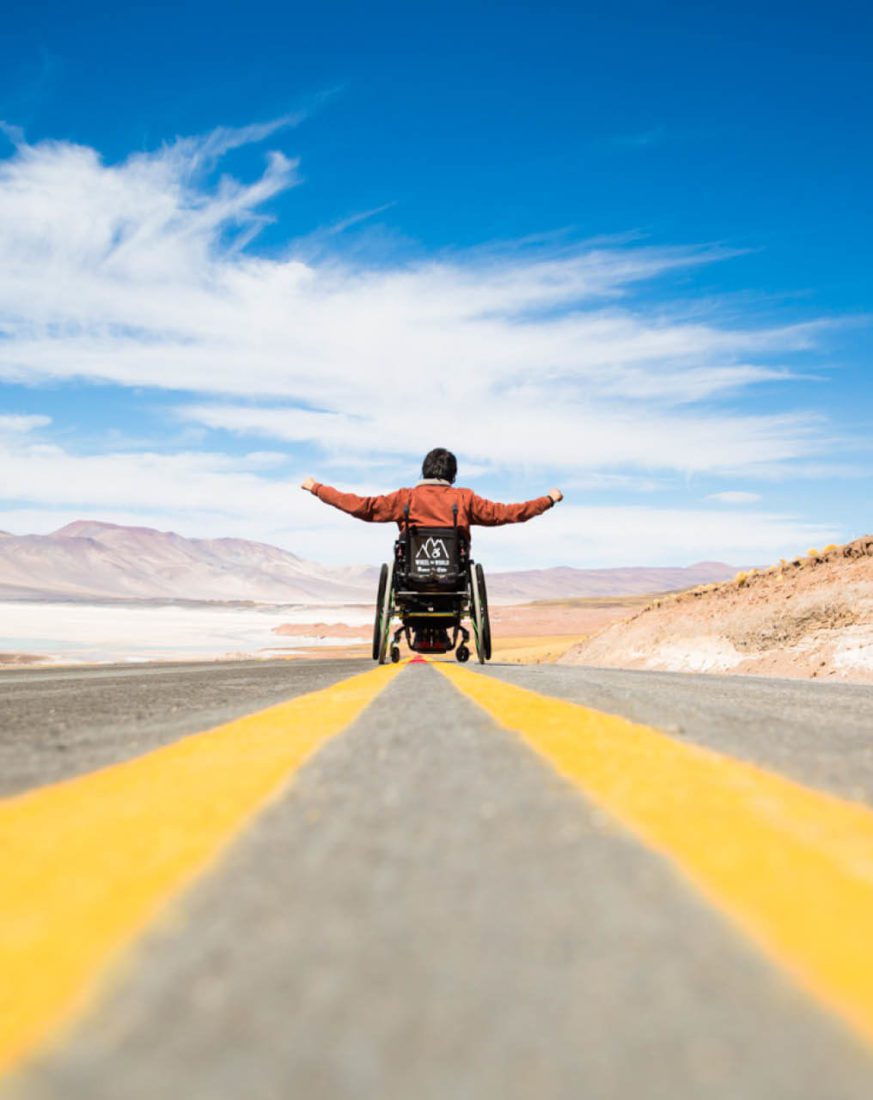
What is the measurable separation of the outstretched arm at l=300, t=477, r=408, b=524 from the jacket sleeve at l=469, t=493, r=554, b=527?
0.89 metres

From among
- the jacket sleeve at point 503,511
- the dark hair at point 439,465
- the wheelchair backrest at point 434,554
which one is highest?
the dark hair at point 439,465

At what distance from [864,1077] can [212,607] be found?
545ft

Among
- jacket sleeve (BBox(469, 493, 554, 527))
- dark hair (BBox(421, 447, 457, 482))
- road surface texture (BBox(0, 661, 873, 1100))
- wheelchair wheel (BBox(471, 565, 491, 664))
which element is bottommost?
road surface texture (BBox(0, 661, 873, 1100))

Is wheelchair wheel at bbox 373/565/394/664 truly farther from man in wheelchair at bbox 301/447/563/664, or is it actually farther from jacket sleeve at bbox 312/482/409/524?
jacket sleeve at bbox 312/482/409/524

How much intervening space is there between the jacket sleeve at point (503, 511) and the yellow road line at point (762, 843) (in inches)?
294

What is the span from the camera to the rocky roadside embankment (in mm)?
14906

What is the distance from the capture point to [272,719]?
298 centimetres

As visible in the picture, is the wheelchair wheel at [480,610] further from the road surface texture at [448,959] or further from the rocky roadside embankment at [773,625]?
the road surface texture at [448,959]

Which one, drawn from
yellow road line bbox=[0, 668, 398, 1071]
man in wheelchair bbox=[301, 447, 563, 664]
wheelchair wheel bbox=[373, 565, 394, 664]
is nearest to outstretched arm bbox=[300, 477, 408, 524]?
man in wheelchair bbox=[301, 447, 563, 664]

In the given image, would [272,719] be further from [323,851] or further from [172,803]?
[323,851]

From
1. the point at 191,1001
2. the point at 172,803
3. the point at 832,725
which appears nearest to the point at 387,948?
the point at 191,1001

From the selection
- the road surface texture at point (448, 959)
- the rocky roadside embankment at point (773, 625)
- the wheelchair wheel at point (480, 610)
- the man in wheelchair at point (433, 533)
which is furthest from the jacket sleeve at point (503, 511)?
the road surface texture at point (448, 959)

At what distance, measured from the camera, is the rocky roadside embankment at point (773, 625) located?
14.9m

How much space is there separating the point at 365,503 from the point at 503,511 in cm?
168
